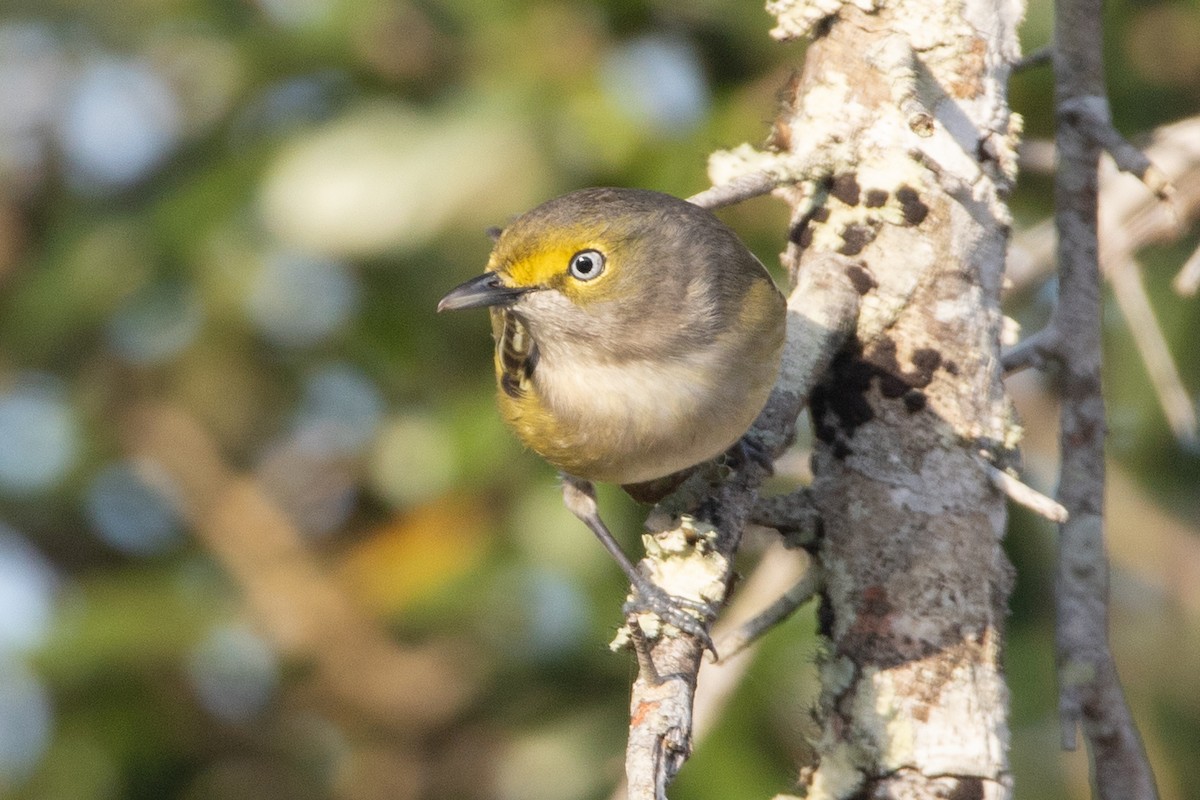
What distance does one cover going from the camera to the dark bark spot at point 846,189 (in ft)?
11.3

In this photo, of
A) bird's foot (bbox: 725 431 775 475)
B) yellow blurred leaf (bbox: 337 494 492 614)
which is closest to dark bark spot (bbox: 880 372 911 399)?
bird's foot (bbox: 725 431 775 475)

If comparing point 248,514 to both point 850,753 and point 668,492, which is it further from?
point 850,753

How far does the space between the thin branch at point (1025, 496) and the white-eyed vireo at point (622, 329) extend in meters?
0.58

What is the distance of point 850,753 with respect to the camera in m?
3.00

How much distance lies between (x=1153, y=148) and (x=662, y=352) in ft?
4.93

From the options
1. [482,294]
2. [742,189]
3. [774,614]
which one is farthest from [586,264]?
[774,614]

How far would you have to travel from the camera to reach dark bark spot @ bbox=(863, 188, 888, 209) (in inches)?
134

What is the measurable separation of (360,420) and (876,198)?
10.0 ft

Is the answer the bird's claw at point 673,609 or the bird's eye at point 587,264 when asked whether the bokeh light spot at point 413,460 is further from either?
the bird's claw at point 673,609

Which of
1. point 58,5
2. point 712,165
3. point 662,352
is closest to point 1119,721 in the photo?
point 662,352

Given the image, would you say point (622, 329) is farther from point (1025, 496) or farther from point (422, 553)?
point (422, 553)

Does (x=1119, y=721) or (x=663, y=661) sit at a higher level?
(x=663, y=661)

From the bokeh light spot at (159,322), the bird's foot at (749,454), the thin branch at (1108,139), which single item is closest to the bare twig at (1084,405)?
the thin branch at (1108,139)

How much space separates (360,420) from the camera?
19.5 feet
